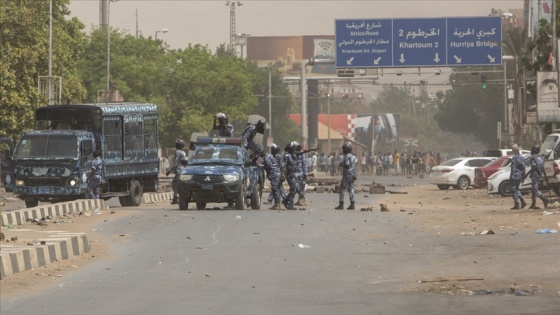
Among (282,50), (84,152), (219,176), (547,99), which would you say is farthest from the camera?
(282,50)

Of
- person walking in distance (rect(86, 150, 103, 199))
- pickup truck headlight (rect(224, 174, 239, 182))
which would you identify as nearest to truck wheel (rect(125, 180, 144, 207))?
person walking in distance (rect(86, 150, 103, 199))

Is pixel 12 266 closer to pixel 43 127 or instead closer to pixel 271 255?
pixel 271 255

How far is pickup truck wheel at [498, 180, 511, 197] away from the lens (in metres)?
46.9

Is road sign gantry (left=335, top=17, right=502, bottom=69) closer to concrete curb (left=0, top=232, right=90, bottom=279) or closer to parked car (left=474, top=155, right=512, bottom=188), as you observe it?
parked car (left=474, top=155, right=512, bottom=188)

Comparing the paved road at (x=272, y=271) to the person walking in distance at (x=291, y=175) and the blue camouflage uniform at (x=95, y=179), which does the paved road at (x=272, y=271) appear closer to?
the blue camouflage uniform at (x=95, y=179)

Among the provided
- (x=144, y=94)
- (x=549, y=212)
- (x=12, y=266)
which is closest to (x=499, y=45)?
(x=144, y=94)

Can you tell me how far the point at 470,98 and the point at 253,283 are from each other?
414 feet

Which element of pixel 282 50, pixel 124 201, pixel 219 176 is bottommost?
pixel 124 201

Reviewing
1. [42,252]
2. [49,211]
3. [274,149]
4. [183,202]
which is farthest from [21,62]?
[42,252]

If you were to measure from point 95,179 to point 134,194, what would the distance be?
3.59m

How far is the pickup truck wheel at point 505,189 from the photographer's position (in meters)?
46.9

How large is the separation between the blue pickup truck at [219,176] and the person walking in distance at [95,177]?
93.8 inches

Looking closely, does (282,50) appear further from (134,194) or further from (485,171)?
(134,194)

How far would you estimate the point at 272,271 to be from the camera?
17.7 metres
